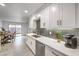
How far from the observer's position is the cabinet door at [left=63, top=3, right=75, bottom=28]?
2115mm

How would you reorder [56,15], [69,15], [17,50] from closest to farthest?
[69,15] → [56,15] → [17,50]

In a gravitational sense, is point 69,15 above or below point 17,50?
above

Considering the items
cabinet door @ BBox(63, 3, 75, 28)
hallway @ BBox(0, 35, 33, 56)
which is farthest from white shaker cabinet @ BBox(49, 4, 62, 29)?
hallway @ BBox(0, 35, 33, 56)

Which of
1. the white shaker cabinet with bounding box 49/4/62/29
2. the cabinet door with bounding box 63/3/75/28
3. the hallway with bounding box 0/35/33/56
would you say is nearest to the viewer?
the cabinet door with bounding box 63/3/75/28

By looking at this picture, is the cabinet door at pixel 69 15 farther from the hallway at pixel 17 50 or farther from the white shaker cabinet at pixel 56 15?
the hallway at pixel 17 50

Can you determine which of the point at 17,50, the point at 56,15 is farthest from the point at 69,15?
Answer: the point at 17,50

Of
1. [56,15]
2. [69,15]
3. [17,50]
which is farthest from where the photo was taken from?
[17,50]

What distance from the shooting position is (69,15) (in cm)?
221

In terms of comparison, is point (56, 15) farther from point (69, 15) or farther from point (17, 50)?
point (17, 50)

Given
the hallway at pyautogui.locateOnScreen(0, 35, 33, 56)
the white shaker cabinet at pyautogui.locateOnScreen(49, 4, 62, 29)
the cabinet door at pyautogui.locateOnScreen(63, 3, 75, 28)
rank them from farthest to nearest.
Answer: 1. the hallway at pyautogui.locateOnScreen(0, 35, 33, 56)
2. the white shaker cabinet at pyautogui.locateOnScreen(49, 4, 62, 29)
3. the cabinet door at pyautogui.locateOnScreen(63, 3, 75, 28)

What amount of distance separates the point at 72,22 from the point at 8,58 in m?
1.41

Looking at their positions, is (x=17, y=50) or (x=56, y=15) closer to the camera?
(x=56, y=15)

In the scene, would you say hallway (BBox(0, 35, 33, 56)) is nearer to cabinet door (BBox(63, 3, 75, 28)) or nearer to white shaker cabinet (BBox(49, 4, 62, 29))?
white shaker cabinet (BBox(49, 4, 62, 29))

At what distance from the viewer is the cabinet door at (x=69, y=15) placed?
2115 millimetres
